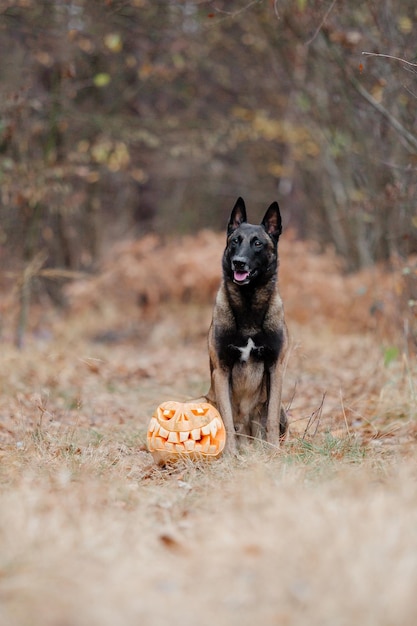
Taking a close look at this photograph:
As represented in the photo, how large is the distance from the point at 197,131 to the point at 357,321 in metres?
4.10

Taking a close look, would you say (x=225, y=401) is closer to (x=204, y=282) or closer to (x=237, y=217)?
(x=237, y=217)

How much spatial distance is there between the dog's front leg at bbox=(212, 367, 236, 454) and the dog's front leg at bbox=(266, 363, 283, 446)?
9.9 inches

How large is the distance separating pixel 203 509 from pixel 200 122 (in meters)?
10.1

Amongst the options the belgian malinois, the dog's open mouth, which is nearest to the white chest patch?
the belgian malinois

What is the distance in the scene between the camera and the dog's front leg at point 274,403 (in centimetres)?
517

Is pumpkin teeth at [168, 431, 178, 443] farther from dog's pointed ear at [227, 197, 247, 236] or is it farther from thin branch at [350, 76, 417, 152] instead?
thin branch at [350, 76, 417, 152]

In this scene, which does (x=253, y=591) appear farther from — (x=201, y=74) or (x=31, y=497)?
(x=201, y=74)

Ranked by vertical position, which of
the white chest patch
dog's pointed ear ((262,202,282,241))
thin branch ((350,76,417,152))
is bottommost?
the white chest patch

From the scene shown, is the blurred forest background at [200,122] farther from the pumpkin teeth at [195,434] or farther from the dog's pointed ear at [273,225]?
the pumpkin teeth at [195,434]

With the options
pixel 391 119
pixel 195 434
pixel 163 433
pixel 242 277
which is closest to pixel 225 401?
pixel 195 434

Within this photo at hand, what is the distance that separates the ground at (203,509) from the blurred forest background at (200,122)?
165 centimetres

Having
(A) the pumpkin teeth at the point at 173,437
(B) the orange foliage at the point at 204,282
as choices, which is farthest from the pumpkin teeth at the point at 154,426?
(B) the orange foliage at the point at 204,282

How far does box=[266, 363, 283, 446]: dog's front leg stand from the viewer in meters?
5.17

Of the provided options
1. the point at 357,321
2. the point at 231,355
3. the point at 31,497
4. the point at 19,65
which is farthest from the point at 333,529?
the point at 19,65
